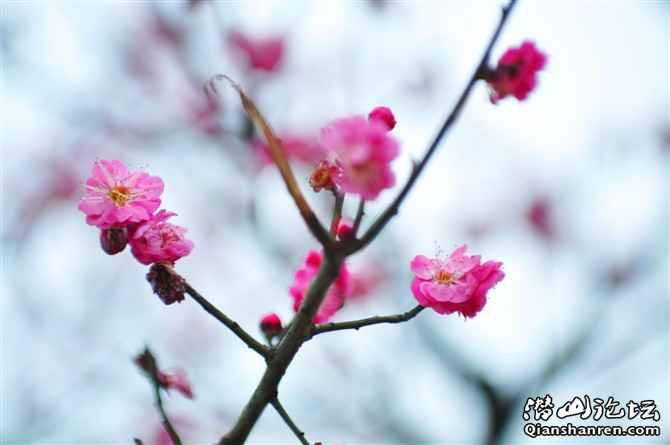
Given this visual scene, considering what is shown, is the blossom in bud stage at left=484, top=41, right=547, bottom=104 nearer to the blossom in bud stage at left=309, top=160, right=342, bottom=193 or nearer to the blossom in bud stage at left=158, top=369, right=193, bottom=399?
the blossom in bud stage at left=309, top=160, right=342, bottom=193

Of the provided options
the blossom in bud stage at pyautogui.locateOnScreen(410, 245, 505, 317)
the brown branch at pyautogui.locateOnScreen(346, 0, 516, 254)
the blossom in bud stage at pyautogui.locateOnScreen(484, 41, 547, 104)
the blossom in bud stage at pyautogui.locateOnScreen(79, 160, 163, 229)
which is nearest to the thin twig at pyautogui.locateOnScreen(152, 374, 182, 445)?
the blossom in bud stage at pyautogui.locateOnScreen(79, 160, 163, 229)

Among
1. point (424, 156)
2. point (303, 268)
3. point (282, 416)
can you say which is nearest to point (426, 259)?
point (303, 268)

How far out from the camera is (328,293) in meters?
2.11

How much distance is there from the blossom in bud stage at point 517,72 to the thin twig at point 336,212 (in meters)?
0.37

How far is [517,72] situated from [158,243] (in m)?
0.87

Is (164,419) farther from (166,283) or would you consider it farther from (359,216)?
(359,216)

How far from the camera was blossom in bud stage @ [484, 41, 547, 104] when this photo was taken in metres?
1.52

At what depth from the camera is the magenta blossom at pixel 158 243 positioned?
176 cm

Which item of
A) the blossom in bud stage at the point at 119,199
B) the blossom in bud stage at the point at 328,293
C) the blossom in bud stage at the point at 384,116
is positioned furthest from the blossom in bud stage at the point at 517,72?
the blossom in bud stage at the point at 119,199

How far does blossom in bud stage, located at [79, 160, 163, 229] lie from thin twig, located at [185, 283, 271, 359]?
30 centimetres

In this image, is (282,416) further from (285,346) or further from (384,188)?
→ (384,188)

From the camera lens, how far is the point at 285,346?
1.42 meters

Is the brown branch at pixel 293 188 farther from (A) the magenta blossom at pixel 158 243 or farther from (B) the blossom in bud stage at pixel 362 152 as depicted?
(A) the magenta blossom at pixel 158 243

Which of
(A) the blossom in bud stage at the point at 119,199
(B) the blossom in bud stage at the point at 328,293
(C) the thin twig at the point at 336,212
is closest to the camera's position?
(C) the thin twig at the point at 336,212
